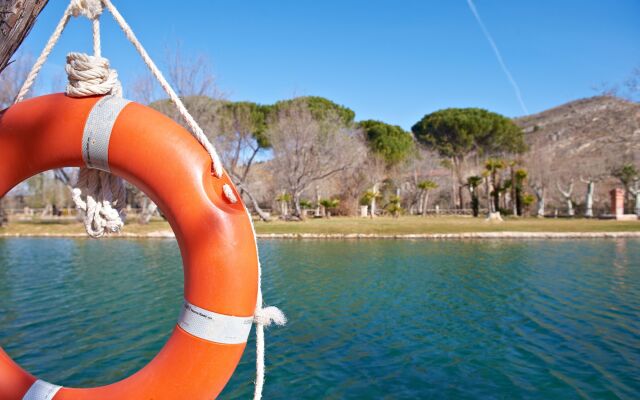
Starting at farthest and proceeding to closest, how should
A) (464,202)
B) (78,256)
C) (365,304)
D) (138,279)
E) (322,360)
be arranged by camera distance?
(464,202), (78,256), (138,279), (365,304), (322,360)

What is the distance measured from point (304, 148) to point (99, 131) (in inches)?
795

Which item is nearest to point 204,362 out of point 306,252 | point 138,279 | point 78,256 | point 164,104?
point 138,279

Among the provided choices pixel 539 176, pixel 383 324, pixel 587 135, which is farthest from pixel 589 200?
pixel 383 324

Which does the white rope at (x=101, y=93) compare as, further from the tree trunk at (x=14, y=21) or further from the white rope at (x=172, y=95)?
the tree trunk at (x=14, y=21)

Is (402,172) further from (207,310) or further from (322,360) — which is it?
(207,310)

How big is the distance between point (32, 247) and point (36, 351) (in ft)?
31.7

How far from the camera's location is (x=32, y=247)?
480 inches

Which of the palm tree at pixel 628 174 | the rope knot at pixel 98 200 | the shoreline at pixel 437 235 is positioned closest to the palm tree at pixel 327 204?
the shoreline at pixel 437 235

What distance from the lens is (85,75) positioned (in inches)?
74.0

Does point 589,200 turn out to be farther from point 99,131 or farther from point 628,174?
point 99,131

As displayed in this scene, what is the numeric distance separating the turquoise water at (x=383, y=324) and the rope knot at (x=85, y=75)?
7.53ft

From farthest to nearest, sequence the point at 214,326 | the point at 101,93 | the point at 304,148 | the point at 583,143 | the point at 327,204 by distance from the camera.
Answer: the point at 583,143 → the point at 327,204 → the point at 304,148 → the point at 101,93 → the point at 214,326

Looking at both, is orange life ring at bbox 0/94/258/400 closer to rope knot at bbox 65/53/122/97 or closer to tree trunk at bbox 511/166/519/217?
rope knot at bbox 65/53/122/97

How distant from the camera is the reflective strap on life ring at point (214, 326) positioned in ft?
5.93
